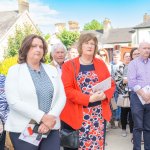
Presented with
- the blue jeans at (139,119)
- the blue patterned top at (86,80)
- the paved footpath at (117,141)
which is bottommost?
the paved footpath at (117,141)

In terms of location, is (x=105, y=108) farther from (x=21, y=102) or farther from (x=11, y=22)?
(x=11, y=22)

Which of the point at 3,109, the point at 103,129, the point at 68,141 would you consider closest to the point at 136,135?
the point at 103,129

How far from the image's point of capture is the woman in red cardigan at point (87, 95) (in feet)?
12.8

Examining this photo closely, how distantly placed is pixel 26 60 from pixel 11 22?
33355 mm

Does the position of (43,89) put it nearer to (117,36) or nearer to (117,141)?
(117,141)

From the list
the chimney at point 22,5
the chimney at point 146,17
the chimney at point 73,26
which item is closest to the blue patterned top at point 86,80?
the chimney at point 22,5

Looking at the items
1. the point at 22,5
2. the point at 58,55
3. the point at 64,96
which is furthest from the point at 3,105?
the point at 22,5

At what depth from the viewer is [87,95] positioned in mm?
3830

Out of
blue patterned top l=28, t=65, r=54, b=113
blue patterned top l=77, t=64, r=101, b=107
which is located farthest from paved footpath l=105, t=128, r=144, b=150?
blue patterned top l=28, t=65, r=54, b=113

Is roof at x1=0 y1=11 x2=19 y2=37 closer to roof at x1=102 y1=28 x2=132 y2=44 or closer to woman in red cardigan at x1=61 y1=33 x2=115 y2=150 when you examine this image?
roof at x1=102 y1=28 x2=132 y2=44

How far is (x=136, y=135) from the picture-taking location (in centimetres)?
518

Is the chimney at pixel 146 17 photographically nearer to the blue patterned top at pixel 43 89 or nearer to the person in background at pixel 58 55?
the person in background at pixel 58 55

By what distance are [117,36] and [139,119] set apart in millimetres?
50821

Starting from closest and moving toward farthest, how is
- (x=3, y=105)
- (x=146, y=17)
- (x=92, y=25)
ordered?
(x=3, y=105) < (x=146, y=17) < (x=92, y=25)
